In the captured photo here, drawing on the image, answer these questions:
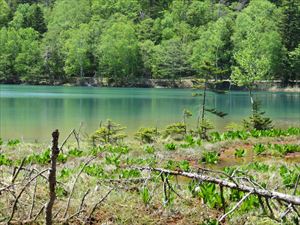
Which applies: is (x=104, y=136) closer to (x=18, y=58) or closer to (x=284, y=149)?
(x=284, y=149)

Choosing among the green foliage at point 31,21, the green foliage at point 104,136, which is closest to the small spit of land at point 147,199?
the green foliage at point 104,136

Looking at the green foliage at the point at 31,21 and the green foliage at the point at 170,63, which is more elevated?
the green foliage at the point at 31,21

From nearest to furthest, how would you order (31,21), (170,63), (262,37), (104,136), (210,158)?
(210,158) → (104,136) → (262,37) → (170,63) → (31,21)

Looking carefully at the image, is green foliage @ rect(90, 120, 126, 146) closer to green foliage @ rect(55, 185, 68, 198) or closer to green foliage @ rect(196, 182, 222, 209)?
green foliage @ rect(55, 185, 68, 198)

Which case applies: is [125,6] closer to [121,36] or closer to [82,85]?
[121,36]

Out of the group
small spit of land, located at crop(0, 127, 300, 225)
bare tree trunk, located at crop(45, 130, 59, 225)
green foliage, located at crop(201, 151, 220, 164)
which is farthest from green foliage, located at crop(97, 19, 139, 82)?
bare tree trunk, located at crop(45, 130, 59, 225)

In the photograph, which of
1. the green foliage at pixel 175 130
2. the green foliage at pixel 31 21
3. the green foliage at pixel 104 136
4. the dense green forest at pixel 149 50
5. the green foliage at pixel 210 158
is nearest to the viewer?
the green foliage at pixel 210 158

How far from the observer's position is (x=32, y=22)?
142 m

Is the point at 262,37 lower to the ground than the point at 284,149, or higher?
higher

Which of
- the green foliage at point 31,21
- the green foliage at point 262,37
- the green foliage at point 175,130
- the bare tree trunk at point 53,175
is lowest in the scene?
the green foliage at point 175,130

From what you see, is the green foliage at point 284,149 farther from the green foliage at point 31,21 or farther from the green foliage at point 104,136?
the green foliage at point 31,21

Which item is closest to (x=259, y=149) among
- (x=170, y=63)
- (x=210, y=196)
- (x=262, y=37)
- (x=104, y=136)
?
(x=104, y=136)

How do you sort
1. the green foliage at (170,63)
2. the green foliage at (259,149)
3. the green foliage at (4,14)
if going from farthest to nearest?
the green foliage at (4,14) < the green foliage at (170,63) < the green foliage at (259,149)

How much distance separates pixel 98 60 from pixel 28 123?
7840 centimetres
